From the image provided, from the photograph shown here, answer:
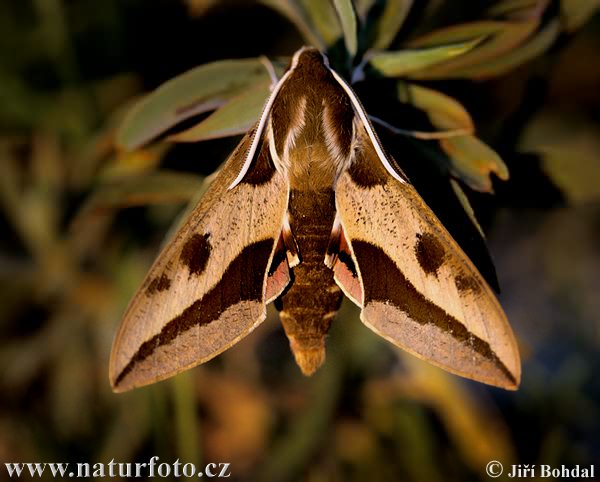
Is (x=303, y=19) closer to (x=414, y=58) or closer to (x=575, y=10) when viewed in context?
(x=414, y=58)

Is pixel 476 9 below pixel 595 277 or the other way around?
the other way around

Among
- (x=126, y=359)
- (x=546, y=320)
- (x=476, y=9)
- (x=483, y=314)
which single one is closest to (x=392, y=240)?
(x=483, y=314)

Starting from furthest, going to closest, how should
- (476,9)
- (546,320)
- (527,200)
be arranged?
1. (546,320)
2. (476,9)
3. (527,200)

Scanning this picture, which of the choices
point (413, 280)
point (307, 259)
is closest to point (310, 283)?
point (307, 259)

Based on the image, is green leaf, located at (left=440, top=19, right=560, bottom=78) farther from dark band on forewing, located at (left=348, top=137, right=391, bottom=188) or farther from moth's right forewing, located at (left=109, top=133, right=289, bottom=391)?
moth's right forewing, located at (left=109, top=133, right=289, bottom=391)

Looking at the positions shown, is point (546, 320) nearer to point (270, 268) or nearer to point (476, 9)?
point (476, 9)

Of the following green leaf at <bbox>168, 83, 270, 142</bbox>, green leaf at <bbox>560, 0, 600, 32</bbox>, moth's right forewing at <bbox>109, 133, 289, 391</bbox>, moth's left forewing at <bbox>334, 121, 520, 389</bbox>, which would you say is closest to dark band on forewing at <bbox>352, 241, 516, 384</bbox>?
moth's left forewing at <bbox>334, 121, 520, 389</bbox>
